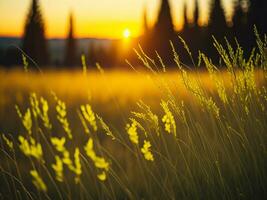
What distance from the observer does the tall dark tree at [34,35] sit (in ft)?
98.5

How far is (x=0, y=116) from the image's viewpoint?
5305 millimetres

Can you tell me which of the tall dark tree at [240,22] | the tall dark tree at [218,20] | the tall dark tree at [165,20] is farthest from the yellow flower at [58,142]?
the tall dark tree at [165,20]

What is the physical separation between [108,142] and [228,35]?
2751cm

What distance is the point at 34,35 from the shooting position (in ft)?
98.7

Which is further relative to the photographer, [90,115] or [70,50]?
[70,50]

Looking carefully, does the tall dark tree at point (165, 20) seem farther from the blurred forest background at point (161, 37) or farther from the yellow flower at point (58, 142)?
the yellow flower at point (58, 142)

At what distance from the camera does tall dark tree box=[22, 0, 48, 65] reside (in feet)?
98.5

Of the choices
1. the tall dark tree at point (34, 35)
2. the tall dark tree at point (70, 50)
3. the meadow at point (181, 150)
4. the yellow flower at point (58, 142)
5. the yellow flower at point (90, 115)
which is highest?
the yellow flower at point (58, 142)

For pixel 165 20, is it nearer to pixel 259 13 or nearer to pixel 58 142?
pixel 259 13

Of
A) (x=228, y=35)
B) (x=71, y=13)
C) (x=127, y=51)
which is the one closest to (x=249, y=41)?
(x=228, y=35)

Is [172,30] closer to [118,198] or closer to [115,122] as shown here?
[115,122]

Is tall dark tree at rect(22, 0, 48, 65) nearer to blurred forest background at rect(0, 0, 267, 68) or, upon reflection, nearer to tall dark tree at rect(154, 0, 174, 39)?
blurred forest background at rect(0, 0, 267, 68)

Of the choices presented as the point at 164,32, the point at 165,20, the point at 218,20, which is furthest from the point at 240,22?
the point at 164,32

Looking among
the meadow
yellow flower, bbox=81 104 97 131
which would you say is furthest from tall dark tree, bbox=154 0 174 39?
yellow flower, bbox=81 104 97 131
